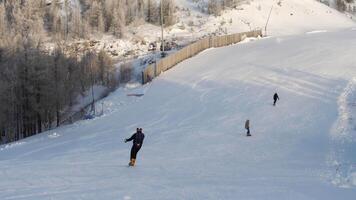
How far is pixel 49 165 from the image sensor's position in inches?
818

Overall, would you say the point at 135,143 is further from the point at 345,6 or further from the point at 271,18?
the point at 345,6

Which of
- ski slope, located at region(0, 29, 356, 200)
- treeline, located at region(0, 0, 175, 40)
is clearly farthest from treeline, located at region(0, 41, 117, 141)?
treeline, located at region(0, 0, 175, 40)

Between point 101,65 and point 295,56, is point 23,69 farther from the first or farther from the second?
point 295,56

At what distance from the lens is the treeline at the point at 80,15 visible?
74.1 metres

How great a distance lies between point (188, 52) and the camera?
56.3m

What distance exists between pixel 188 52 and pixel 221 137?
28.5 metres

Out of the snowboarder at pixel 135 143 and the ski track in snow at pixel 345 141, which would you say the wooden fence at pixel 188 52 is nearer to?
the ski track in snow at pixel 345 141

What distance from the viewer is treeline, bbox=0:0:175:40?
74125mm

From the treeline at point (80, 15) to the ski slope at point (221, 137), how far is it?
2123cm

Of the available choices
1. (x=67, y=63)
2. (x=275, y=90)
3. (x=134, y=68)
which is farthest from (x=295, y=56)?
(x=67, y=63)

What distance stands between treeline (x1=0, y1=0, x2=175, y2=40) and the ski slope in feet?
69.7

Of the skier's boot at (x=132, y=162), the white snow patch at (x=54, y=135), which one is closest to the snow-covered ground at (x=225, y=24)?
the white snow patch at (x=54, y=135)

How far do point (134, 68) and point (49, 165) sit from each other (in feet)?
126

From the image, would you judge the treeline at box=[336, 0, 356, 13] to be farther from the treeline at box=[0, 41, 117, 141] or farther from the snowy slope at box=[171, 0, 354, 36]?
the treeline at box=[0, 41, 117, 141]
